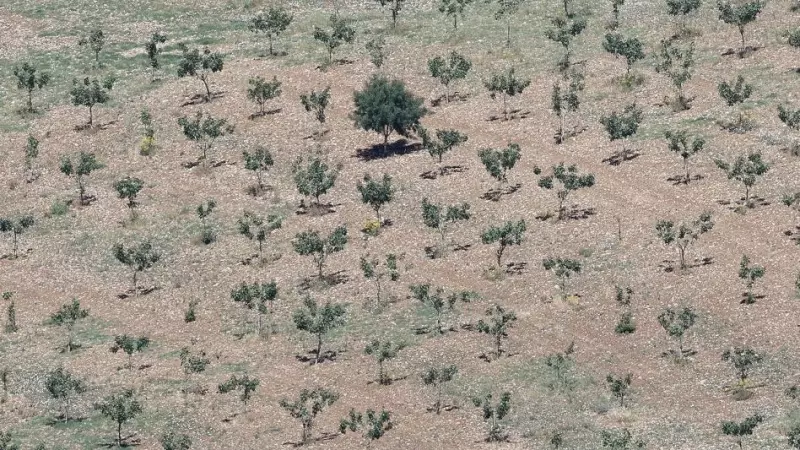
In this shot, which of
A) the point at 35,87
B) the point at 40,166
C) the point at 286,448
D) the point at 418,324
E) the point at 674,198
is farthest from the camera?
the point at 35,87

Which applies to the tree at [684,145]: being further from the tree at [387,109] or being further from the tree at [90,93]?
the tree at [90,93]

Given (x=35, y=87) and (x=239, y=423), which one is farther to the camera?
(x=35, y=87)

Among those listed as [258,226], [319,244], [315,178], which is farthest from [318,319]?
[315,178]

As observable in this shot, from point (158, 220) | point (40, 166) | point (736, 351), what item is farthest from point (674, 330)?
point (40, 166)

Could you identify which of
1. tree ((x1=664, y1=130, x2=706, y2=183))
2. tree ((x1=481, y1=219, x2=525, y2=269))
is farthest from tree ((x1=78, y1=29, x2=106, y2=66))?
tree ((x1=664, y1=130, x2=706, y2=183))

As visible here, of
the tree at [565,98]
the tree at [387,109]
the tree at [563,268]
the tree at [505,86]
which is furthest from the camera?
the tree at [505,86]

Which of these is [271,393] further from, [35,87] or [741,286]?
[35,87]

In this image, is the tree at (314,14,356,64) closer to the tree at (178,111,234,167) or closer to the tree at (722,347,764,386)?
the tree at (178,111,234,167)

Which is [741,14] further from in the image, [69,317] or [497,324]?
[69,317]

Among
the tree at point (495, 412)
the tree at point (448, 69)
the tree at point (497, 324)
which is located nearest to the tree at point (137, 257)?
the tree at point (497, 324)
